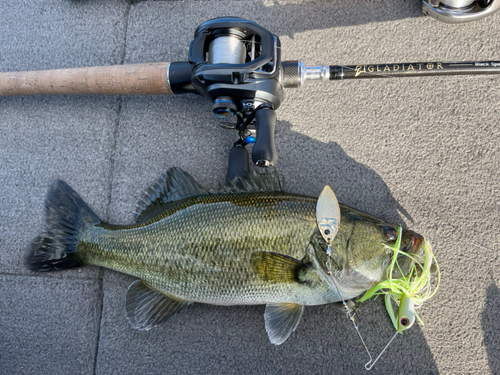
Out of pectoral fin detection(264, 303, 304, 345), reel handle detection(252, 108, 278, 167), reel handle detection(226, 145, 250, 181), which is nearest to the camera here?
reel handle detection(252, 108, 278, 167)

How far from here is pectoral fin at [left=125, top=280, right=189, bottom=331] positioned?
161cm

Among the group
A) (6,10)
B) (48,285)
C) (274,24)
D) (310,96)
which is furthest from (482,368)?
(6,10)

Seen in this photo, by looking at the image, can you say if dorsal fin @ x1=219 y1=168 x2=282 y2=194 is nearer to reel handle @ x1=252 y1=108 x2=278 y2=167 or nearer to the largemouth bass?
the largemouth bass

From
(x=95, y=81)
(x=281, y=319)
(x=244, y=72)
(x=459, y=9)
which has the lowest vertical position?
(x=281, y=319)

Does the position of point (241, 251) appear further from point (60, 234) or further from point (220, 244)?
point (60, 234)

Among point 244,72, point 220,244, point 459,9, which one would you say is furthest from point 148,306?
point 459,9

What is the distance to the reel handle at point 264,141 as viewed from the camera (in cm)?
138

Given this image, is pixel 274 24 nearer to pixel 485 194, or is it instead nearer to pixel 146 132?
pixel 146 132

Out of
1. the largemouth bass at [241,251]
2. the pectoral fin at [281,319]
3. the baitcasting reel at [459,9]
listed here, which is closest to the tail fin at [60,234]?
the largemouth bass at [241,251]

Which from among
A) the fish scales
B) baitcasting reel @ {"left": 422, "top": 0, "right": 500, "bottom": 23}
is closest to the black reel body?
the fish scales

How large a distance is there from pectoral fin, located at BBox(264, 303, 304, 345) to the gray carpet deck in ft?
0.58

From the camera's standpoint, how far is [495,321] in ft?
5.34

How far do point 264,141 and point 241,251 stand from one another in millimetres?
487

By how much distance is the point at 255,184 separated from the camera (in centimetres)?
159
